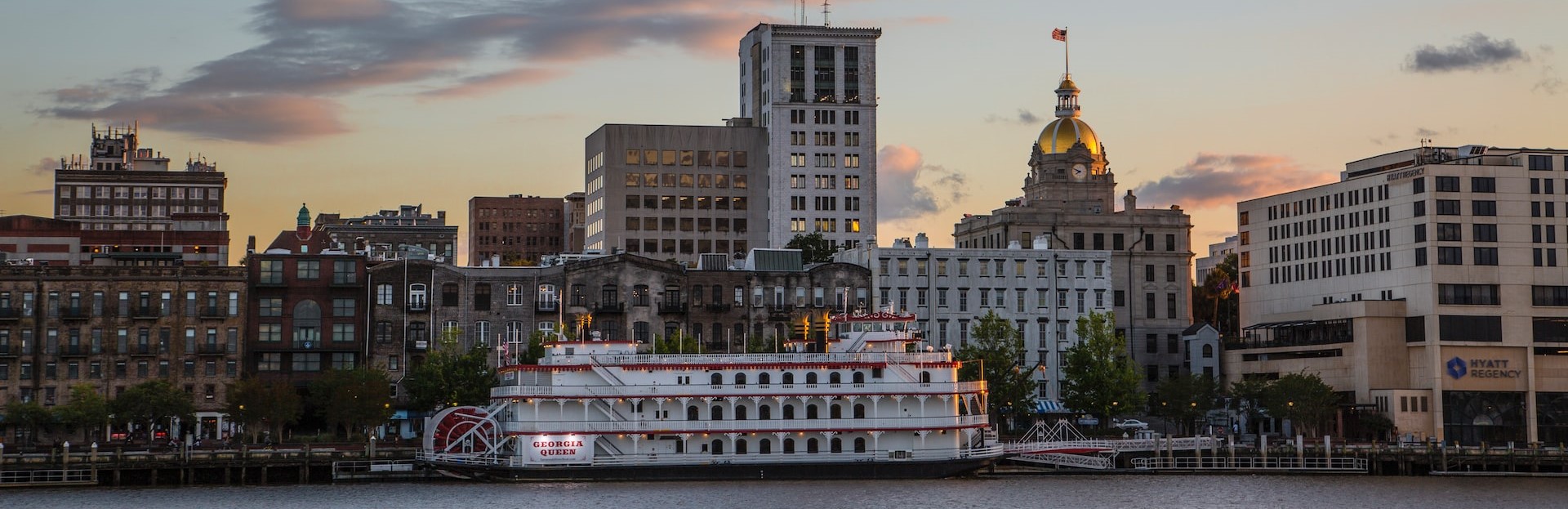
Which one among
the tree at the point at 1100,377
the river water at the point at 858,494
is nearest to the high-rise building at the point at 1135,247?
the tree at the point at 1100,377

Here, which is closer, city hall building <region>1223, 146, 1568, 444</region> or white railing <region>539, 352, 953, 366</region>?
white railing <region>539, 352, 953, 366</region>

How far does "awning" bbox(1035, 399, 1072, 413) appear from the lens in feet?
409

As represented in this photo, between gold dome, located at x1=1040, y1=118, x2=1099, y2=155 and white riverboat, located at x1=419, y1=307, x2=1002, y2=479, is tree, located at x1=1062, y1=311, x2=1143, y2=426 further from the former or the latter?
gold dome, located at x1=1040, y1=118, x2=1099, y2=155

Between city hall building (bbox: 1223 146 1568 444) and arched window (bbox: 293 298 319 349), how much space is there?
63.6m

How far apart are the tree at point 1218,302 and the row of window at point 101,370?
84.6 meters

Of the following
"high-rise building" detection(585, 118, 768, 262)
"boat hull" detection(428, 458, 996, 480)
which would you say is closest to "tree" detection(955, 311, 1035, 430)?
"boat hull" detection(428, 458, 996, 480)

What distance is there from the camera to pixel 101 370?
383 ft

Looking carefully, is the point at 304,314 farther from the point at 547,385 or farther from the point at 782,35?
the point at 782,35

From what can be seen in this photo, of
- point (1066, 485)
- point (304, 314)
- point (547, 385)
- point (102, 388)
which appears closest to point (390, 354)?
point (304, 314)

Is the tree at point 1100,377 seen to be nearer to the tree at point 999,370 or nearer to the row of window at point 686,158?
the tree at point 999,370

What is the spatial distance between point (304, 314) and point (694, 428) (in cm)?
3740

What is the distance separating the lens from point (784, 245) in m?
184

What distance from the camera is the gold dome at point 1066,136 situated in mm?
180125

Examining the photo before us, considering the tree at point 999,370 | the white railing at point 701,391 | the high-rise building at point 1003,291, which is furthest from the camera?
the high-rise building at point 1003,291
